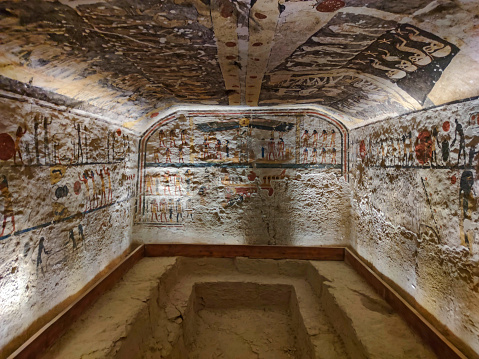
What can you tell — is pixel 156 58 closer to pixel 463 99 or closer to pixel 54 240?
pixel 54 240

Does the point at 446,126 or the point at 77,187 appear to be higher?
the point at 446,126

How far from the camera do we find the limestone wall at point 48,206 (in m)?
2.22

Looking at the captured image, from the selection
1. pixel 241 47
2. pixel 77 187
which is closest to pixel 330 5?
pixel 241 47

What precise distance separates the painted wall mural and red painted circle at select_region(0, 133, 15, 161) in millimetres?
2743

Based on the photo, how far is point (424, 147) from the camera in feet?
8.89

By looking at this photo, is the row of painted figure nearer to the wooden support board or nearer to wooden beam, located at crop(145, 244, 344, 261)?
the wooden support board

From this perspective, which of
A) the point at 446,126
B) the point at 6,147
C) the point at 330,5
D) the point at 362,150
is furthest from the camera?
the point at 362,150

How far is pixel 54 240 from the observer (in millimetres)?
2775

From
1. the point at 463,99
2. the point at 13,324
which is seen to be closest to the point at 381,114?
the point at 463,99

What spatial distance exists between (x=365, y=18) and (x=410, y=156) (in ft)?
5.91

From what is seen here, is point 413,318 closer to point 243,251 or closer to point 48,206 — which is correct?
point 243,251

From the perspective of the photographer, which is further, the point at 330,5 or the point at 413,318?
the point at 413,318

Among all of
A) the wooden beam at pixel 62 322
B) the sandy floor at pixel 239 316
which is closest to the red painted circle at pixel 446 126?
the sandy floor at pixel 239 316

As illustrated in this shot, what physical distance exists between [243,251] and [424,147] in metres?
3.15
